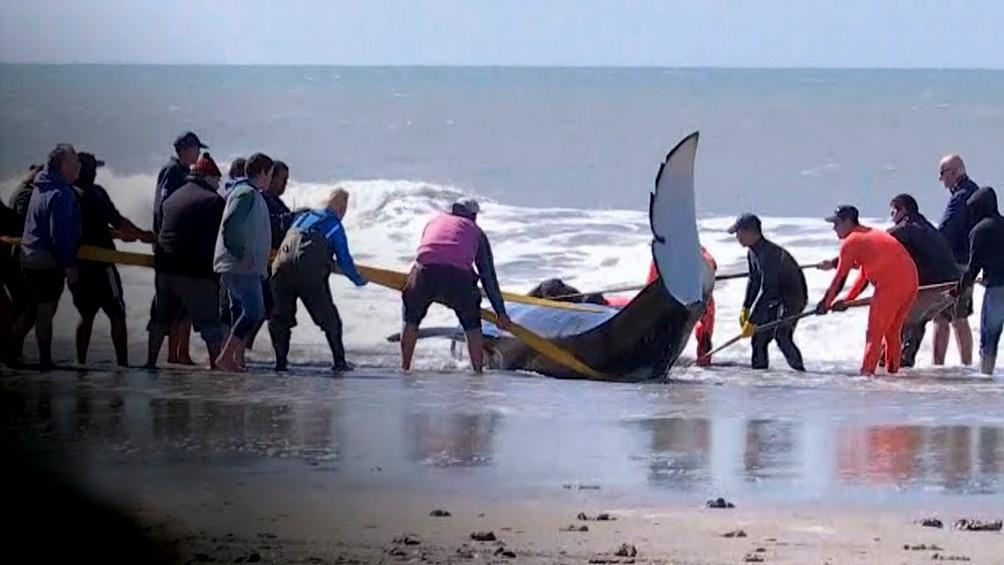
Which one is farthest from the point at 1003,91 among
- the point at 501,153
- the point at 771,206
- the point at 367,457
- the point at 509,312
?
the point at 367,457

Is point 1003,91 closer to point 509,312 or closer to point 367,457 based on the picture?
point 509,312

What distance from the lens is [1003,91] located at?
50438 millimetres

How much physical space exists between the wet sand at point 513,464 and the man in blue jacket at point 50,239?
33cm

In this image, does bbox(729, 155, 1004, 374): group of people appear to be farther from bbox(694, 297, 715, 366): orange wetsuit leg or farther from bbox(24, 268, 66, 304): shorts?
bbox(24, 268, 66, 304): shorts

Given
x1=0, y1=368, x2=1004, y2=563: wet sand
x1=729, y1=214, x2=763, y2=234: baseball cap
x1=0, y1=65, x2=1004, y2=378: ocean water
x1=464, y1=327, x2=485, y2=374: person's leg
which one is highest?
x1=0, y1=65, x2=1004, y2=378: ocean water

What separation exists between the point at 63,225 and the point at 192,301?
2.75 ft

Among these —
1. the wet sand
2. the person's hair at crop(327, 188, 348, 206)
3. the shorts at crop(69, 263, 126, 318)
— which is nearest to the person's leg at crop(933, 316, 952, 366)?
the wet sand

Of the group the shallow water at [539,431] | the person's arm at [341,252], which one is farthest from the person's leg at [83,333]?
the person's arm at [341,252]

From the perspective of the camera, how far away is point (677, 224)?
10.9m

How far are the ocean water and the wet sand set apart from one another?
129 centimetres

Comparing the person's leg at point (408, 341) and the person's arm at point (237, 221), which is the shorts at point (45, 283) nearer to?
the person's arm at point (237, 221)

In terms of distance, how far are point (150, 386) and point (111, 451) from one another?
1.90 meters

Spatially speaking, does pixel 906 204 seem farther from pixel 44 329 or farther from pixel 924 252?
pixel 44 329

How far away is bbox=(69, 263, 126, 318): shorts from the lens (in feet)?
33.5
